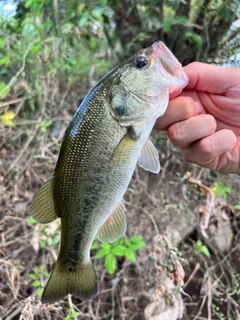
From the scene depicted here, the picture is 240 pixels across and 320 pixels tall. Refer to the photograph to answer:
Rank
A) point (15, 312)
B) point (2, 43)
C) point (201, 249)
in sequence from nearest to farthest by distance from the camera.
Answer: point (15, 312), point (201, 249), point (2, 43)

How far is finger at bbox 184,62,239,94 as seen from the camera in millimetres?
1262

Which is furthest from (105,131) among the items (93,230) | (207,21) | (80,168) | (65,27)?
(207,21)

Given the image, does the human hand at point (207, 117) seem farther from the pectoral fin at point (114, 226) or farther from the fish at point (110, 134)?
the pectoral fin at point (114, 226)

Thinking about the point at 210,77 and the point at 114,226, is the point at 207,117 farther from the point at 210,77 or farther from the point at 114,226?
the point at 114,226

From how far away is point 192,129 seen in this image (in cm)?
122

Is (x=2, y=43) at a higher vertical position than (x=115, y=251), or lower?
higher

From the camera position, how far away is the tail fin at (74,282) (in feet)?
4.02

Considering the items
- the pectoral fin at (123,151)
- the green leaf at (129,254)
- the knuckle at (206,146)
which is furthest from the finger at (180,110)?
the green leaf at (129,254)

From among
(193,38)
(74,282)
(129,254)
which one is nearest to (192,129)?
(74,282)

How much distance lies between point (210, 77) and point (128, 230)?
144 cm

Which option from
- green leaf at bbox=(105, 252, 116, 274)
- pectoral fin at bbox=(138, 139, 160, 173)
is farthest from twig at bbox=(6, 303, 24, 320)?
pectoral fin at bbox=(138, 139, 160, 173)

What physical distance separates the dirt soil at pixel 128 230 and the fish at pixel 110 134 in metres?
0.93

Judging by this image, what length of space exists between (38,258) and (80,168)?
1.51 metres

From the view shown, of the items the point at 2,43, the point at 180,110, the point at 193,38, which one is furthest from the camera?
the point at 193,38
